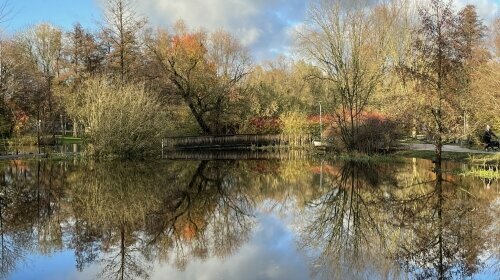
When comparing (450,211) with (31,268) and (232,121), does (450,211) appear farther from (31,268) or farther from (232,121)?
(232,121)

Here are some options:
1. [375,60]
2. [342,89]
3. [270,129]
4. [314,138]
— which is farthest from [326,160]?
[270,129]

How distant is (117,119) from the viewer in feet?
75.6

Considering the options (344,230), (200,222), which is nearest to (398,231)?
(344,230)

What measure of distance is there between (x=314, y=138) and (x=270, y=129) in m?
5.17

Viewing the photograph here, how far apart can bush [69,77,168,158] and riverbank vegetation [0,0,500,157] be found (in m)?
0.06

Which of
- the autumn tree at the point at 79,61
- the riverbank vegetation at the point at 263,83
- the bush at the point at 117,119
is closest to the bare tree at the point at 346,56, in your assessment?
the riverbank vegetation at the point at 263,83

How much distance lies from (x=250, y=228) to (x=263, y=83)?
3663 centimetres

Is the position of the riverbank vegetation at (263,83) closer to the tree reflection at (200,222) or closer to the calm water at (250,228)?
the calm water at (250,228)

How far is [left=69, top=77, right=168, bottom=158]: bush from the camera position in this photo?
75.7 ft

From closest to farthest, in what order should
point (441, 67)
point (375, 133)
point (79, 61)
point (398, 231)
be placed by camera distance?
point (398, 231)
point (441, 67)
point (375, 133)
point (79, 61)

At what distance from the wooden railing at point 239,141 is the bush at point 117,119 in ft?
34.9

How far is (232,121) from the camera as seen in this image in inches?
1642

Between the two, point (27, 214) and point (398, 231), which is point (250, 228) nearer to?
point (398, 231)

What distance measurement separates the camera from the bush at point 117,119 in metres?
23.1
